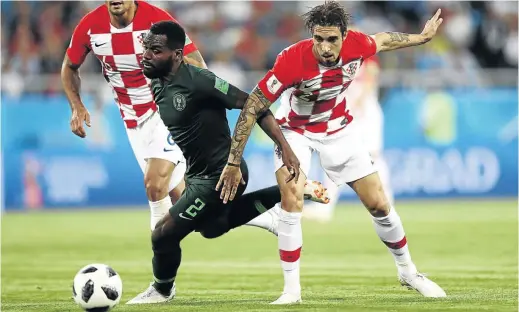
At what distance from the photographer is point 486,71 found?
69.2 ft

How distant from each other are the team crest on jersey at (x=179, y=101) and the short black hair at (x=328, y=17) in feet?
3.88

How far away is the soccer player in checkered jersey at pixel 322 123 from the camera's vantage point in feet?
27.0

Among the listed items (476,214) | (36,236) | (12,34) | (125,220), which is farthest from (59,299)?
Answer: (12,34)

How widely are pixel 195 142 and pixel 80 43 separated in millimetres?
2252

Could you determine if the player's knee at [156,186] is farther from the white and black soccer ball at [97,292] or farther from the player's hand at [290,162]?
the player's hand at [290,162]

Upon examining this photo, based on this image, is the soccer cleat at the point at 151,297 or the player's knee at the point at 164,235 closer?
the player's knee at the point at 164,235

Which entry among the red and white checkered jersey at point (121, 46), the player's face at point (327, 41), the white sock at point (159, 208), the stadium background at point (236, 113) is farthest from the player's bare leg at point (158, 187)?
the stadium background at point (236, 113)

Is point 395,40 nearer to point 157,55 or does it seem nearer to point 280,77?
point 280,77

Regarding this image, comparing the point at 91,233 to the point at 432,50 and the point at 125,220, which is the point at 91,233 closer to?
the point at 125,220

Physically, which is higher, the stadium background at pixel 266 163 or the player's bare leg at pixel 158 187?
the player's bare leg at pixel 158 187

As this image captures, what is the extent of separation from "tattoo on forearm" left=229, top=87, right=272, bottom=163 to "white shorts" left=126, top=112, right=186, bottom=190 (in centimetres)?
205

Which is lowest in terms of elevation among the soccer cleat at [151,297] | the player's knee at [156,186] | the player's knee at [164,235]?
the soccer cleat at [151,297]

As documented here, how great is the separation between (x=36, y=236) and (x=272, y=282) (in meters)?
6.07

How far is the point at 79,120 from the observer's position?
9.66 m
